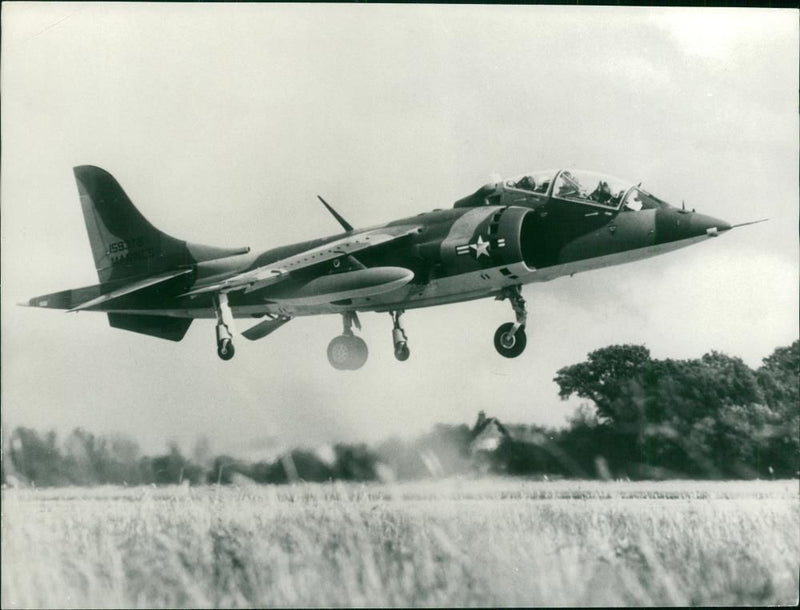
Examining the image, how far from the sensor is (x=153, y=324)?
16.1 metres

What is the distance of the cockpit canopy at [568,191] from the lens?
45.0ft

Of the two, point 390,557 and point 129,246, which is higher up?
point 129,246

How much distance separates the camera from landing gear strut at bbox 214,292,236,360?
602 inches

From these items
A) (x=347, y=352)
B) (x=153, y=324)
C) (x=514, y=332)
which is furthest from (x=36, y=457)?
(x=514, y=332)

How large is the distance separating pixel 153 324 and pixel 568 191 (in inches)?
293

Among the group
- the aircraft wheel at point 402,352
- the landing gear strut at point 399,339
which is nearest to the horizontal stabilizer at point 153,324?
the landing gear strut at point 399,339

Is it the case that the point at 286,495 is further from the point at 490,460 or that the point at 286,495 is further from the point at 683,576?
the point at 683,576

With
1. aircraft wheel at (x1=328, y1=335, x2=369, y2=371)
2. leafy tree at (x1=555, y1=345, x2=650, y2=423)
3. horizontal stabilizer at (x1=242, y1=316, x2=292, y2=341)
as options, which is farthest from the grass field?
horizontal stabilizer at (x1=242, y1=316, x2=292, y2=341)

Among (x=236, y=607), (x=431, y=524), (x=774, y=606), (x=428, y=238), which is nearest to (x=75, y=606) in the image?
(x=236, y=607)

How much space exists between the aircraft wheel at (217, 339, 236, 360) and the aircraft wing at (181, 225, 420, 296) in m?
0.88

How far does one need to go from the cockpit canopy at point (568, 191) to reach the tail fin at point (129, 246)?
4.64 metres

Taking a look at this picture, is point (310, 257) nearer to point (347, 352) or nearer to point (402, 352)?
point (347, 352)

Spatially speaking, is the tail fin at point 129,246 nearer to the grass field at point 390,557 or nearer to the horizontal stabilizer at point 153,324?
the horizontal stabilizer at point 153,324

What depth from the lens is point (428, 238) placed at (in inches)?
582
